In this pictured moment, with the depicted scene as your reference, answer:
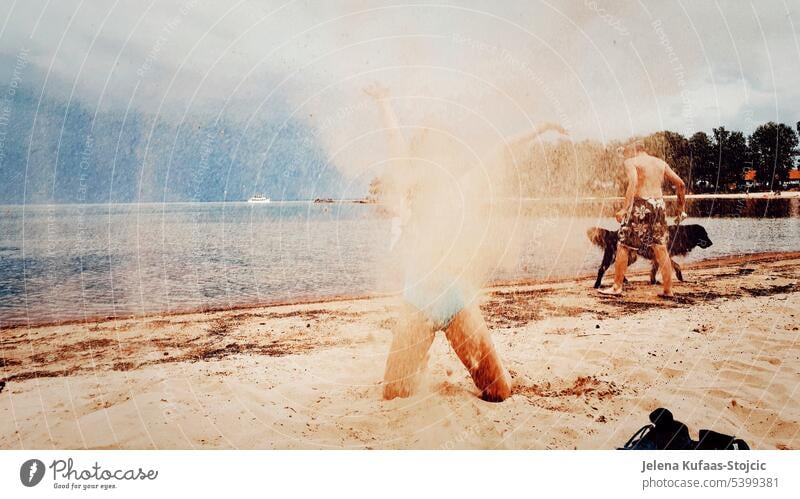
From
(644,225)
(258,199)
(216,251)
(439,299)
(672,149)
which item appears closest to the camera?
(439,299)

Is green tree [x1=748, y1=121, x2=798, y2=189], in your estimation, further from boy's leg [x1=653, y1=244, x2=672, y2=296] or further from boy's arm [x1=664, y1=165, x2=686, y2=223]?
boy's leg [x1=653, y1=244, x2=672, y2=296]

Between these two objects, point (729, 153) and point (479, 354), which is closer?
point (479, 354)

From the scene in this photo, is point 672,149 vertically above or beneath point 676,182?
above

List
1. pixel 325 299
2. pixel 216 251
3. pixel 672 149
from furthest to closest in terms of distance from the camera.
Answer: pixel 325 299 → pixel 216 251 → pixel 672 149

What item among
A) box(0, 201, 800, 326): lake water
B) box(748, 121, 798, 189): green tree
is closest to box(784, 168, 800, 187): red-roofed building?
box(748, 121, 798, 189): green tree

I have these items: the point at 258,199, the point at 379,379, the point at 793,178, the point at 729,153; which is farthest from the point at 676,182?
the point at 258,199
